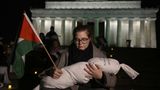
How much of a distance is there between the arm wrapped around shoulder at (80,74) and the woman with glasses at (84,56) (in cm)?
6

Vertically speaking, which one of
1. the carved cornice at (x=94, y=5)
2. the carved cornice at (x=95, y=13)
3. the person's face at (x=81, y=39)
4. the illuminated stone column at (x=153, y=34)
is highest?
the person's face at (x=81, y=39)

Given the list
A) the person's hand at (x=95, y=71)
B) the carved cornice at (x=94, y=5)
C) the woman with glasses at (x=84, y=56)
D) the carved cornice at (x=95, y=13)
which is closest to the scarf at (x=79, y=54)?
the woman with glasses at (x=84, y=56)

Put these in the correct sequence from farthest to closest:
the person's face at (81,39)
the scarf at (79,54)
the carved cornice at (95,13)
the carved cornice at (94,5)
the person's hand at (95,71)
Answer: the carved cornice at (94,5)
the carved cornice at (95,13)
the scarf at (79,54)
the person's face at (81,39)
the person's hand at (95,71)

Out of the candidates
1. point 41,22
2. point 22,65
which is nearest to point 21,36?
point 22,65

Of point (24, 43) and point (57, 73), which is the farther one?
point (24, 43)

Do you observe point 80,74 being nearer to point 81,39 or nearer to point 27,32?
point 81,39

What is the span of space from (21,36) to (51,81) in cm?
67

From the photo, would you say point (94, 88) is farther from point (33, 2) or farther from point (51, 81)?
point (33, 2)

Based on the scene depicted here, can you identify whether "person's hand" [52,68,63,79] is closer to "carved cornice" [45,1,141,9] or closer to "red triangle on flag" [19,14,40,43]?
"red triangle on flag" [19,14,40,43]

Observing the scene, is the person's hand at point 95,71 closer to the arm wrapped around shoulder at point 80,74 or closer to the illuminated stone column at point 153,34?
the arm wrapped around shoulder at point 80,74

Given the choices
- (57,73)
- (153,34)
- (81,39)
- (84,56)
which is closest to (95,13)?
(153,34)

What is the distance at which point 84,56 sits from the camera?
5523 millimetres

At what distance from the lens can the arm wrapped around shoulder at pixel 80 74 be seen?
5391 millimetres

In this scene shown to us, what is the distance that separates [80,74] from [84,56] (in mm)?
249
